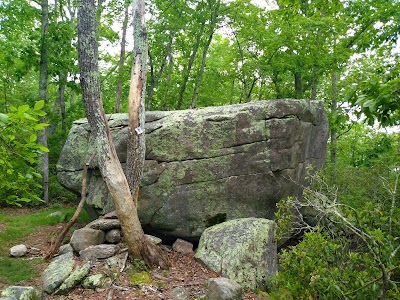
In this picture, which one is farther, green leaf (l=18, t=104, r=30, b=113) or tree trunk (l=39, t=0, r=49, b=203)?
tree trunk (l=39, t=0, r=49, b=203)

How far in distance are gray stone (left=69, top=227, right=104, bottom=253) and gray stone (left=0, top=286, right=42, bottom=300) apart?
1857 millimetres

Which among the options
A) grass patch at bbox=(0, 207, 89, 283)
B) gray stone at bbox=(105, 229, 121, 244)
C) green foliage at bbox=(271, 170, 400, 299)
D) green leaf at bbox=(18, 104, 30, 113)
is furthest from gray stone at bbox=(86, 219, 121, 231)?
green leaf at bbox=(18, 104, 30, 113)

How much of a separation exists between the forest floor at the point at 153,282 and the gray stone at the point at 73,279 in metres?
0.10

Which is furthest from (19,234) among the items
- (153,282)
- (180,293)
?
(180,293)

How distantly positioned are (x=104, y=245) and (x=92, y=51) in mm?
4435

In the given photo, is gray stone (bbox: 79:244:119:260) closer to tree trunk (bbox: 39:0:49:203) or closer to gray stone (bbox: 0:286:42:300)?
gray stone (bbox: 0:286:42:300)

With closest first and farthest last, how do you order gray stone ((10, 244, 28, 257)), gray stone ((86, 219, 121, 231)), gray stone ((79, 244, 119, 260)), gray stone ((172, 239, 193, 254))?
1. gray stone ((79, 244, 119, 260))
2. gray stone ((10, 244, 28, 257))
3. gray stone ((86, 219, 121, 231))
4. gray stone ((172, 239, 193, 254))

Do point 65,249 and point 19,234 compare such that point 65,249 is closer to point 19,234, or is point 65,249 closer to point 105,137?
point 19,234

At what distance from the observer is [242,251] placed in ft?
27.1

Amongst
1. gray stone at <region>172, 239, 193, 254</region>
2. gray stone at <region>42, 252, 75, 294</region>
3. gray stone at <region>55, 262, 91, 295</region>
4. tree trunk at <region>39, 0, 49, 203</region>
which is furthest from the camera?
tree trunk at <region>39, 0, 49, 203</region>

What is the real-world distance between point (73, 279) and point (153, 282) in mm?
1616

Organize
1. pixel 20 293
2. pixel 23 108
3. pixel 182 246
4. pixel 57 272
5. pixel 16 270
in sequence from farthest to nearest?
pixel 182 246 → pixel 16 270 → pixel 57 272 → pixel 20 293 → pixel 23 108

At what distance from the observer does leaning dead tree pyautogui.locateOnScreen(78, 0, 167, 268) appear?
7043mm

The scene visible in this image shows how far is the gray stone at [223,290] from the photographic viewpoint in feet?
21.3
